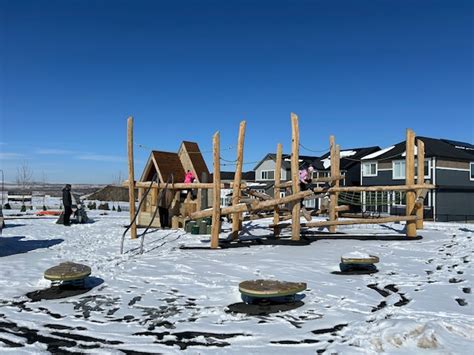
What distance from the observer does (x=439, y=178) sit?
3438 cm

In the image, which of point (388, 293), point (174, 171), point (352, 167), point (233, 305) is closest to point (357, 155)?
point (352, 167)

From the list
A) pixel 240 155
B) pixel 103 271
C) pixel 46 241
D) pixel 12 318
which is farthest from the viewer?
pixel 46 241

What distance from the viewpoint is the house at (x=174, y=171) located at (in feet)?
61.2

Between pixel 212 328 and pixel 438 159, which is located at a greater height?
pixel 438 159

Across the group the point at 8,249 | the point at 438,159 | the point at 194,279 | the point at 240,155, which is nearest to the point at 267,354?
the point at 194,279

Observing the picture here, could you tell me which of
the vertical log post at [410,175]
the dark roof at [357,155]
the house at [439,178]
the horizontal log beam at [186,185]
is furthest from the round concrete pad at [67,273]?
the dark roof at [357,155]

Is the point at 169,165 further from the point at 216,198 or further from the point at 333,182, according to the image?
the point at 216,198

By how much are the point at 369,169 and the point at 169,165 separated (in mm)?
24611

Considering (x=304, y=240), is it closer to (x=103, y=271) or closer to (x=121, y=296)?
(x=103, y=271)

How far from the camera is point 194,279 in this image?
860 centimetres

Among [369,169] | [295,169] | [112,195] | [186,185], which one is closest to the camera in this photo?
[295,169]

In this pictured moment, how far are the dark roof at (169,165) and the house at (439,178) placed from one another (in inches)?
665

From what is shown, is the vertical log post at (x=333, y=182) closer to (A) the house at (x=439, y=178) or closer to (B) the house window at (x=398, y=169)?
(A) the house at (x=439, y=178)

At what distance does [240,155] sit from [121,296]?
22.6 feet
